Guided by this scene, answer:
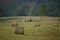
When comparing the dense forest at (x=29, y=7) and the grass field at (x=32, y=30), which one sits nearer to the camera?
the grass field at (x=32, y=30)

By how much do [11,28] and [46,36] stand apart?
3.27ft

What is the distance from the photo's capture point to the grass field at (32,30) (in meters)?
4.62

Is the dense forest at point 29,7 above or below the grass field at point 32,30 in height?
above

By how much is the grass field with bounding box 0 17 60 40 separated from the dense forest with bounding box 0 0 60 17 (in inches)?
5.7

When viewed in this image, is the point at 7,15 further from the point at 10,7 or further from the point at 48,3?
the point at 48,3

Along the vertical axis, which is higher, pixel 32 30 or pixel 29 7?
pixel 29 7

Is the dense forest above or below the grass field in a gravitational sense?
above

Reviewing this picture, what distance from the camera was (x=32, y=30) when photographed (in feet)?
15.5

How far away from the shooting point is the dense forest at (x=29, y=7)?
4766 millimetres

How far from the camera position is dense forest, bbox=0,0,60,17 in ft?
15.6

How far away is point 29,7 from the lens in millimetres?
4797

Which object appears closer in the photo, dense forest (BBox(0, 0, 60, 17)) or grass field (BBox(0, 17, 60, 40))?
grass field (BBox(0, 17, 60, 40))

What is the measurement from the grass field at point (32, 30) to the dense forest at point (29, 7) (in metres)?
0.14

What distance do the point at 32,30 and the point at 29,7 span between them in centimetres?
66
